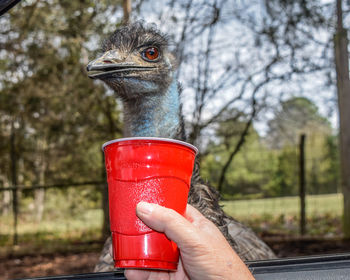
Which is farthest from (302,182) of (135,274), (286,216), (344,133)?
(135,274)

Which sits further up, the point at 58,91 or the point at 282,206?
the point at 58,91

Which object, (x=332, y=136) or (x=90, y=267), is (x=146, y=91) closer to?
(x=90, y=267)

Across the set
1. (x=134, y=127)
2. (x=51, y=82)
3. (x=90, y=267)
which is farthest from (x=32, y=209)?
(x=134, y=127)

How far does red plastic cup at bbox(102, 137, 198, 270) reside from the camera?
92 cm

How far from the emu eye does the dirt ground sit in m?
3.83

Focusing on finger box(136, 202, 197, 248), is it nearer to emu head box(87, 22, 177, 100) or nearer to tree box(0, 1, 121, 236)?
emu head box(87, 22, 177, 100)

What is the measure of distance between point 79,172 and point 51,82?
2.06 metres

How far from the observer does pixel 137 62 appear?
6.23 feet

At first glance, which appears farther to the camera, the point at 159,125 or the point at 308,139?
the point at 308,139

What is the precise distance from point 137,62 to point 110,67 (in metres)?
0.22

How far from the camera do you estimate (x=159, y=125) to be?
A: 80.9 inches

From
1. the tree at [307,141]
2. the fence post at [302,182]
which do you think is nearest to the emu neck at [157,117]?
the tree at [307,141]

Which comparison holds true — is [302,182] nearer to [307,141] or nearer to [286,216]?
[286,216]

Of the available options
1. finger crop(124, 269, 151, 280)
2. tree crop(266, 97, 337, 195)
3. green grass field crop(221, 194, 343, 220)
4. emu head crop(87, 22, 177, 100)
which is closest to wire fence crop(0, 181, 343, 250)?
green grass field crop(221, 194, 343, 220)
